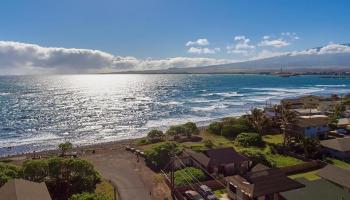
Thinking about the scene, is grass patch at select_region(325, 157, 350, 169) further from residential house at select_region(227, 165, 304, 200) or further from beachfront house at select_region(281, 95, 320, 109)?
beachfront house at select_region(281, 95, 320, 109)

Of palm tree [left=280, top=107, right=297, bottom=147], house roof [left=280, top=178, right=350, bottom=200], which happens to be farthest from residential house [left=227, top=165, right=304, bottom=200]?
palm tree [left=280, top=107, right=297, bottom=147]

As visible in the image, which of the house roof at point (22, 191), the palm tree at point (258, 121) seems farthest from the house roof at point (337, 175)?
the palm tree at point (258, 121)

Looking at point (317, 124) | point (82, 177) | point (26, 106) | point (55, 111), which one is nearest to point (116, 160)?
point (82, 177)

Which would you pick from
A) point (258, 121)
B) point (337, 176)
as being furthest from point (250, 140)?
point (337, 176)

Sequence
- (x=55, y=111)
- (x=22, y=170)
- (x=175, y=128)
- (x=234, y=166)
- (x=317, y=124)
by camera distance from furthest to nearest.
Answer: (x=55, y=111) < (x=175, y=128) < (x=317, y=124) < (x=234, y=166) < (x=22, y=170)

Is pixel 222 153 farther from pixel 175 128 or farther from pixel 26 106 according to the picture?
pixel 26 106

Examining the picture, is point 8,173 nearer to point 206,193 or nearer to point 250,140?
point 206,193

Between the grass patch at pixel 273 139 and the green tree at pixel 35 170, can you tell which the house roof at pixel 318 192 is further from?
the grass patch at pixel 273 139

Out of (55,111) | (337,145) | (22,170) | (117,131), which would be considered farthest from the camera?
(55,111)
